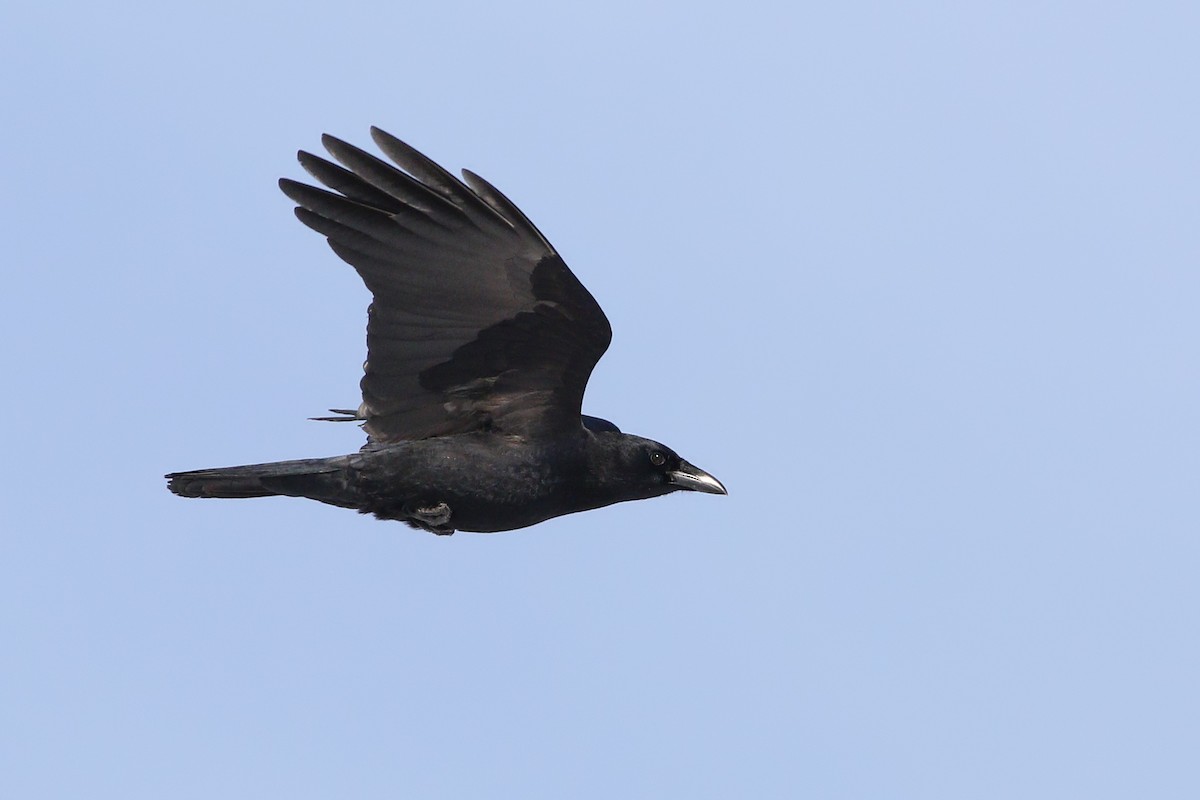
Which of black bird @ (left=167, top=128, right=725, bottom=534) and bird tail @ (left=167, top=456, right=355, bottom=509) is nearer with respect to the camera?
black bird @ (left=167, top=128, right=725, bottom=534)

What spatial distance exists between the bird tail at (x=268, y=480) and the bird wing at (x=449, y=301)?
1.73 feet

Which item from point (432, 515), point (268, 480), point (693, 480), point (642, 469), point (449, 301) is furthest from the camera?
point (693, 480)

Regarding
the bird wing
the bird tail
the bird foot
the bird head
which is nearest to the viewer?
the bird wing

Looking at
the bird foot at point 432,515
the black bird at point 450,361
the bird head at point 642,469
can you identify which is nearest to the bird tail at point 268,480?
the black bird at point 450,361

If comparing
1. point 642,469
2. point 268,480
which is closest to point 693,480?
point 642,469

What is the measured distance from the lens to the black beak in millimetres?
15562

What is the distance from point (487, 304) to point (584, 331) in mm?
710

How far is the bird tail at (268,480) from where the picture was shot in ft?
46.3

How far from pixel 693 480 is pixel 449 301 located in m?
2.79

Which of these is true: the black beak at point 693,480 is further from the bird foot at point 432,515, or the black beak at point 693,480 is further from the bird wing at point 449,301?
the bird foot at point 432,515

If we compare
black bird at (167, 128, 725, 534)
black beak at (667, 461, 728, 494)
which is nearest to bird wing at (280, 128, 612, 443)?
black bird at (167, 128, 725, 534)

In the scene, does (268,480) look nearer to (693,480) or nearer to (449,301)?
(449,301)

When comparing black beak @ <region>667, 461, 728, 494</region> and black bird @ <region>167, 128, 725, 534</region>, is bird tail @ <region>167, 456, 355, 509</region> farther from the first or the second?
black beak @ <region>667, 461, 728, 494</region>

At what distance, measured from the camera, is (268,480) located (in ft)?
46.3
